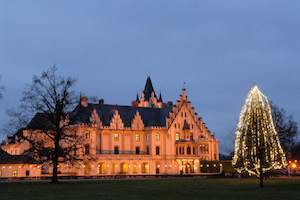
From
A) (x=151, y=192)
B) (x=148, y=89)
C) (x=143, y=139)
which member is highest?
(x=148, y=89)

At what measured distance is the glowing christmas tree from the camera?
3975 centimetres

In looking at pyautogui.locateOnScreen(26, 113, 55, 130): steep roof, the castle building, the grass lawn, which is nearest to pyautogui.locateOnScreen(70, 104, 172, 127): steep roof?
the castle building

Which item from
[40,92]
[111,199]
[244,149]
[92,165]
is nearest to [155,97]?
[92,165]

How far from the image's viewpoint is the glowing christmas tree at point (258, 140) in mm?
39750

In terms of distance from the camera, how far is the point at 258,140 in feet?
130

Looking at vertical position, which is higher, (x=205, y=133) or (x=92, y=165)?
(x=205, y=133)

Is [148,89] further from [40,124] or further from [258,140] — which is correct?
[258,140]

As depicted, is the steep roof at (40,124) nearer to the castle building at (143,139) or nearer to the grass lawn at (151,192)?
the grass lawn at (151,192)

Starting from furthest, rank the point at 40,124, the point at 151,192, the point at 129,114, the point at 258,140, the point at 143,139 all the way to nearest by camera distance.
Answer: the point at 129,114 → the point at 143,139 → the point at 40,124 → the point at 258,140 → the point at 151,192

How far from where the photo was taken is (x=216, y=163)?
304 ft

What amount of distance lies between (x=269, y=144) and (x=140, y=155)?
1839 inches

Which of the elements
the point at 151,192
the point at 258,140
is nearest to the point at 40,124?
the point at 151,192

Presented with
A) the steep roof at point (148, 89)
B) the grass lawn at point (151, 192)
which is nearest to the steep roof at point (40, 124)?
the grass lawn at point (151, 192)

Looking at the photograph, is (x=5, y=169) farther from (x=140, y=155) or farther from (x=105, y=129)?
(x=140, y=155)
